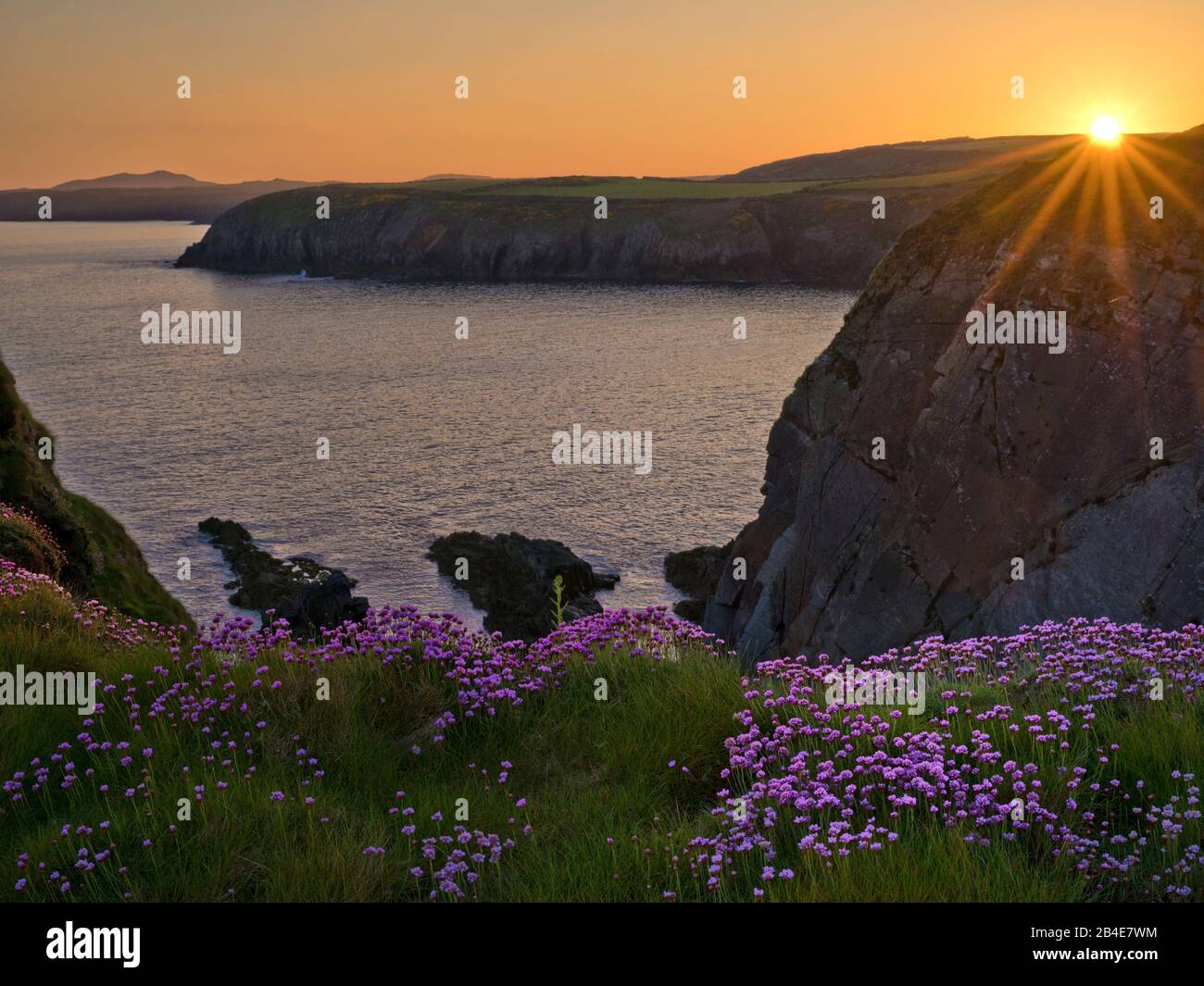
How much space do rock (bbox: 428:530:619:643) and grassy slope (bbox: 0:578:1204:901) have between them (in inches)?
988

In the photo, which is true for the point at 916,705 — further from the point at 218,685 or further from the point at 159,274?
the point at 159,274

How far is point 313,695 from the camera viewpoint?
8.58 m

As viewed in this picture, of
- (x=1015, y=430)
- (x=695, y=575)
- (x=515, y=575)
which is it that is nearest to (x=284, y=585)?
(x=515, y=575)

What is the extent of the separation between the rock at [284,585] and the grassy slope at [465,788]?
1768cm

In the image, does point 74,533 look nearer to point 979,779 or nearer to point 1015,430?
point 1015,430

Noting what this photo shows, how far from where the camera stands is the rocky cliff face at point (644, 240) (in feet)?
558

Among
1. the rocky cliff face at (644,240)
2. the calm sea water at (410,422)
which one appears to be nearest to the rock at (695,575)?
the calm sea water at (410,422)

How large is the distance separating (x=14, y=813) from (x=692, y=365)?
8412cm

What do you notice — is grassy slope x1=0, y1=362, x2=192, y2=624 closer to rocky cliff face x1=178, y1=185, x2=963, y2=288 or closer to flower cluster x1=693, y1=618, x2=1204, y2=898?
flower cluster x1=693, y1=618, x2=1204, y2=898

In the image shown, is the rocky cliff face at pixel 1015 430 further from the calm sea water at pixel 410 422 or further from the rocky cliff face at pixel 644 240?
the rocky cliff face at pixel 644 240

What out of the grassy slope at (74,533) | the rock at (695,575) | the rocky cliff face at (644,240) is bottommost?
the rock at (695,575)

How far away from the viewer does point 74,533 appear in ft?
90.8

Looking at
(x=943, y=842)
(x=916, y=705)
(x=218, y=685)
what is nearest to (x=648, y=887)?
(x=943, y=842)

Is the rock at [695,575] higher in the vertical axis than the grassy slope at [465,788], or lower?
lower
